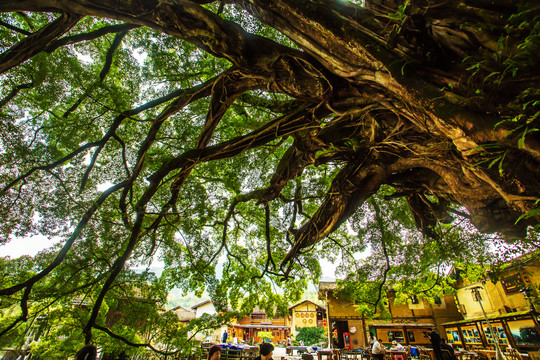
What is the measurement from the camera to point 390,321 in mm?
16781

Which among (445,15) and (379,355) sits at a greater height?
(445,15)

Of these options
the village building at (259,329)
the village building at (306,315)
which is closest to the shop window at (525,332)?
the village building at (306,315)

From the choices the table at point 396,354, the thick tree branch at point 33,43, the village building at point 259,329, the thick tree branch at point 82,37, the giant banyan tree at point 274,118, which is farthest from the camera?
the village building at point 259,329

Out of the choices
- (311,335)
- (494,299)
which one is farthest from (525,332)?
(311,335)

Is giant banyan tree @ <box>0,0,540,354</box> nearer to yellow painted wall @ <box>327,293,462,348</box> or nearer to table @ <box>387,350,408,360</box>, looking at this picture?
table @ <box>387,350,408,360</box>

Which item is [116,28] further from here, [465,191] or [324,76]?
[465,191]

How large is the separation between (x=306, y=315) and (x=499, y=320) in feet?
53.3

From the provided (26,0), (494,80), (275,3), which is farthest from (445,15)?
(26,0)

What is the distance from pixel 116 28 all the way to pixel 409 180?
555cm

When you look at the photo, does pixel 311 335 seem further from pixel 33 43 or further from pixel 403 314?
pixel 33 43

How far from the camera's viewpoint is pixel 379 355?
7648mm

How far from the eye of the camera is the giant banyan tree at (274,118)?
1.86 metres

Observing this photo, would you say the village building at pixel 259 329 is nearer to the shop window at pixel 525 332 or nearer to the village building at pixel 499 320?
the village building at pixel 499 320

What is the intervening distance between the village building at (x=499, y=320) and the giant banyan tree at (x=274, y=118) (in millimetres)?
6602
